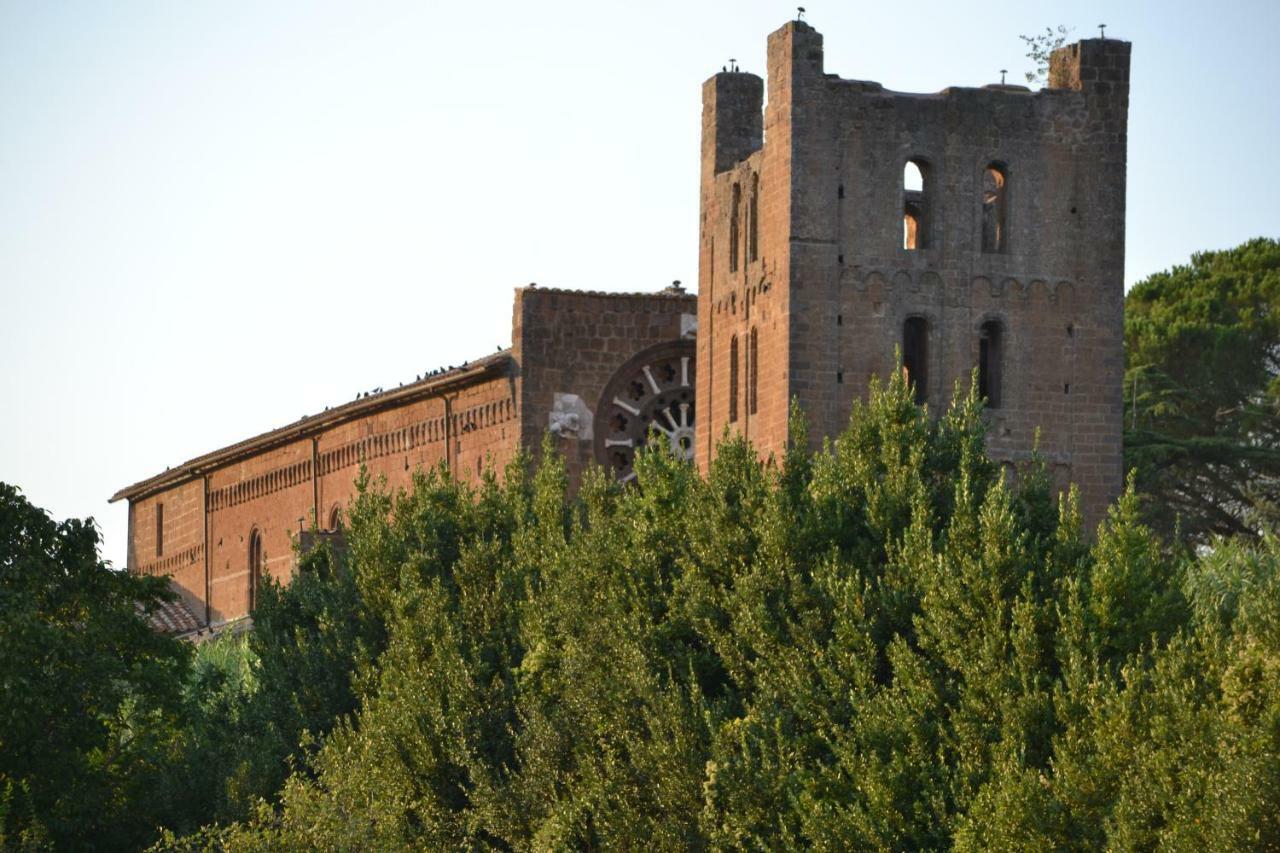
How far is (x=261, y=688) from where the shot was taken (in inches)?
1532

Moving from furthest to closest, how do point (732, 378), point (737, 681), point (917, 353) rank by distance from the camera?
point (732, 378) < point (917, 353) < point (737, 681)

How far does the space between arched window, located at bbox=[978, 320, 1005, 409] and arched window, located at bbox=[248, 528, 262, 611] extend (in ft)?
62.4

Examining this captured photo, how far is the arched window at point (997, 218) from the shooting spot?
152ft

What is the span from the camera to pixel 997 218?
4659cm

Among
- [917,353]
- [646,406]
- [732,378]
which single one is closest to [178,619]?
[646,406]

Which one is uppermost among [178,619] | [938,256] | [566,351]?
[938,256]

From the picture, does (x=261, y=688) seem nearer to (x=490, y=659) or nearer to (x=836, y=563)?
(x=490, y=659)

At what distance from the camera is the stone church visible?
4522 cm

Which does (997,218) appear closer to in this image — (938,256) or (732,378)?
(938,256)

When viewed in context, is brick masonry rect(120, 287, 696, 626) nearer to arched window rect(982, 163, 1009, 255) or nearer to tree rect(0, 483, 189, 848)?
arched window rect(982, 163, 1009, 255)

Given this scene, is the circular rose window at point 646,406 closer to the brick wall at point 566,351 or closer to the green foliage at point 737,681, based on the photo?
the brick wall at point 566,351

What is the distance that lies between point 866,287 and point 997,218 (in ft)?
8.37

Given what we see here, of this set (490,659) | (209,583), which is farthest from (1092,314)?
(209,583)

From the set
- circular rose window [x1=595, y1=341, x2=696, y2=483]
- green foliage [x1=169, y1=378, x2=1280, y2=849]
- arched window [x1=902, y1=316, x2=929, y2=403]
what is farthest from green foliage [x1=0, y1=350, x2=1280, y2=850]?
circular rose window [x1=595, y1=341, x2=696, y2=483]
